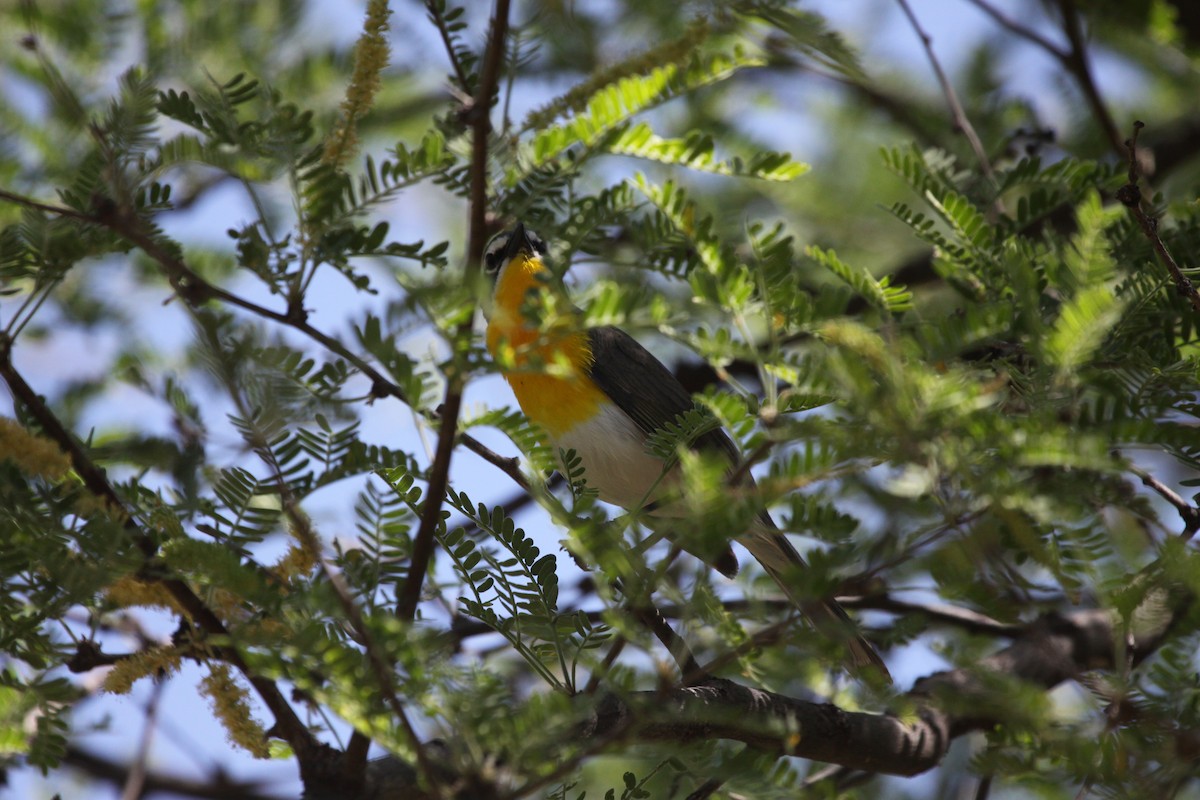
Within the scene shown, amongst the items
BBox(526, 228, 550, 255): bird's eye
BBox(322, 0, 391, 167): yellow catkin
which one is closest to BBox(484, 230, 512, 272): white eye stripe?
BBox(526, 228, 550, 255): bird's eye

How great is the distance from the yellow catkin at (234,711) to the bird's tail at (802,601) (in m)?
1.24

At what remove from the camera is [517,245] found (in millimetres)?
5688

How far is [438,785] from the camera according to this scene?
2066mm

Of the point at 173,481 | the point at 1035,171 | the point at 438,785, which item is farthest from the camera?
the point at 1035,171

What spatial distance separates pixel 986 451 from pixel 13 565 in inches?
91.9

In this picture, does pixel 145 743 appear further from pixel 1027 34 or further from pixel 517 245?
pixel 1027 34

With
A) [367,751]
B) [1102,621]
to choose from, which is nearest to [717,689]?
[367,751]

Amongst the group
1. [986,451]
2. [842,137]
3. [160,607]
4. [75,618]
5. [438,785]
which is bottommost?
[438,785]

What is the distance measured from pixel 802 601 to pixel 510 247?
12.5 feet

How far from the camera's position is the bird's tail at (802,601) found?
215cm

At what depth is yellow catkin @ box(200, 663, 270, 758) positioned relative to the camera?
2.55m

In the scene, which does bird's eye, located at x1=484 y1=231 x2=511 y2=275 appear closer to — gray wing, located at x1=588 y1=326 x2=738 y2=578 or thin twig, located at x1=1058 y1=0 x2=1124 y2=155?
gray wing, located at x1=588 y1=326 x2=738 y2=578

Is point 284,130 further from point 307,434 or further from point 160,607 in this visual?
point 160,607

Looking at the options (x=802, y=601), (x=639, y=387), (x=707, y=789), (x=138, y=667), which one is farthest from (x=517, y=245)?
(x=802, y=601)
